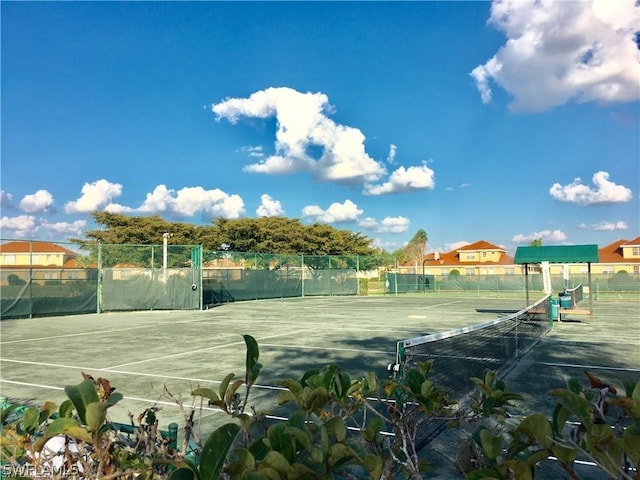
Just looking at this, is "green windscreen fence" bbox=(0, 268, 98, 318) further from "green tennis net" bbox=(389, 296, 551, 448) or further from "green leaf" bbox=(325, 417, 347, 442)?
"green leaf" bbox=(325, 417, 347, 442)

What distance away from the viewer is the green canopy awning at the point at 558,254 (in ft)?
54.2

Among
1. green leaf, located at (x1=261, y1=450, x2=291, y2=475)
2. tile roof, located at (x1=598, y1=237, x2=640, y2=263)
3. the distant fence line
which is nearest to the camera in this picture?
green leaf, located at (x1=261, y1=450, x2=291, y2=475)

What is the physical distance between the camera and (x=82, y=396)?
1.60 metres

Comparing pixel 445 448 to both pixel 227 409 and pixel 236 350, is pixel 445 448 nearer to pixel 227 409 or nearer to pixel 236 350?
pixel 227 409

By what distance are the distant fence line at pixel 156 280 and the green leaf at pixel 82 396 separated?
21987 mm

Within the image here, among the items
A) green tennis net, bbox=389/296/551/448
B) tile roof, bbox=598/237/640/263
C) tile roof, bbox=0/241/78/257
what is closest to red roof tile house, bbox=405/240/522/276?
tile roof, bbox=598/237/640/263

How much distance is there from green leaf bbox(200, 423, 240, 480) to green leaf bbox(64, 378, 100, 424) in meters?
0.62

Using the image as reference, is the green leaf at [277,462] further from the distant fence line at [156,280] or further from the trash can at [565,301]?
the distant fence line at [156,280]

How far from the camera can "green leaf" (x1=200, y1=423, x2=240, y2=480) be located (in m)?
1.18

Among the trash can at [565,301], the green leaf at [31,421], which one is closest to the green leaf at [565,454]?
the green leaf at [31,421]

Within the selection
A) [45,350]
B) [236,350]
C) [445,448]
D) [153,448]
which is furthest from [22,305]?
[153,448]

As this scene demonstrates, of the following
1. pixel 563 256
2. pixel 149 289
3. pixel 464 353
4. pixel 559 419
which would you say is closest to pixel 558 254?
pixel 563 256

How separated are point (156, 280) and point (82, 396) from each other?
79.8 ft

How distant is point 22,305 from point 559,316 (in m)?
21.8
